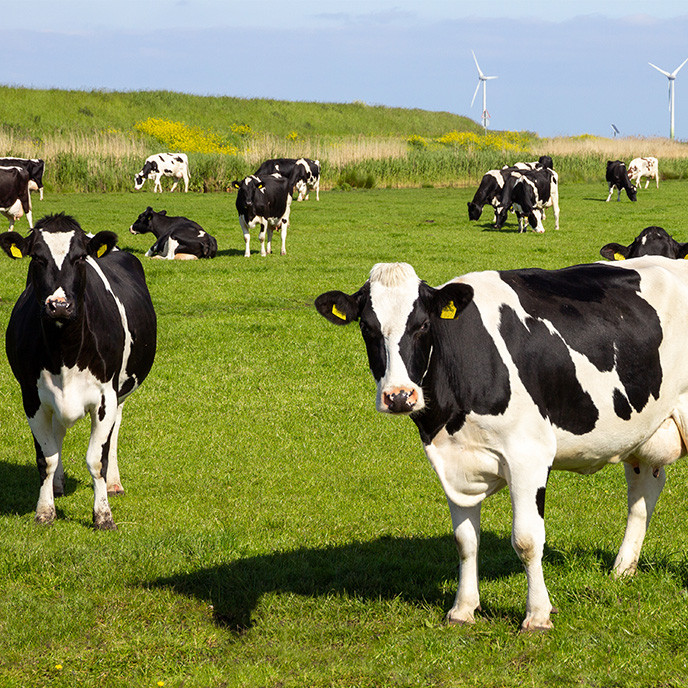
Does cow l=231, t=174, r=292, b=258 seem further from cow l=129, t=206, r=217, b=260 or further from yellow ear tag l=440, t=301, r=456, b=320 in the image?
yellow ear tag l=440, t=301, r=456, b=320

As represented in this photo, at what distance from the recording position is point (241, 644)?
502cm

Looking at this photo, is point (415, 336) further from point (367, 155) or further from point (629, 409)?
point (367, 155)

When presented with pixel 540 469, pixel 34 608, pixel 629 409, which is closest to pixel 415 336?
pixel 540 469

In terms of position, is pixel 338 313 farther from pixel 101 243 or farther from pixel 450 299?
pixel 101 243

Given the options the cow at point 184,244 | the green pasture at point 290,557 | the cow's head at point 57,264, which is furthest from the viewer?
the cow at point 184,244

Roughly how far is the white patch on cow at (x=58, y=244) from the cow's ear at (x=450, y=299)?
304 cm

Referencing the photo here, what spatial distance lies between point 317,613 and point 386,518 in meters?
2.02

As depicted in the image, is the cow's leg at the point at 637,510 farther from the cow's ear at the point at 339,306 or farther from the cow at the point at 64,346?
the cow at the point at 64,346

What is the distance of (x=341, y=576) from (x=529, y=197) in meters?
23.2

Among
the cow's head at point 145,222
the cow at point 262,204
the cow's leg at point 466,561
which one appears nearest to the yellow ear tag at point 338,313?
the cow's leg at point 466,561

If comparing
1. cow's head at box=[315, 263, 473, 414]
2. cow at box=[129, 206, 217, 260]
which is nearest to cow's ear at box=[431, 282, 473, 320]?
cow's head at box=[315, 263, 473, 414]

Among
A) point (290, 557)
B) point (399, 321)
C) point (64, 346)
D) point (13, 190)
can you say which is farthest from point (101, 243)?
point (13, 190)

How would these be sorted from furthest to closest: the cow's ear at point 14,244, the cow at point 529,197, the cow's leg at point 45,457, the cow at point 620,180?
the cow at point 620,180
the cow at point 529,197
the cow's leg at point 45,457
the cow's ear at point 14,244

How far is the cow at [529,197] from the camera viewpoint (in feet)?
90.0
